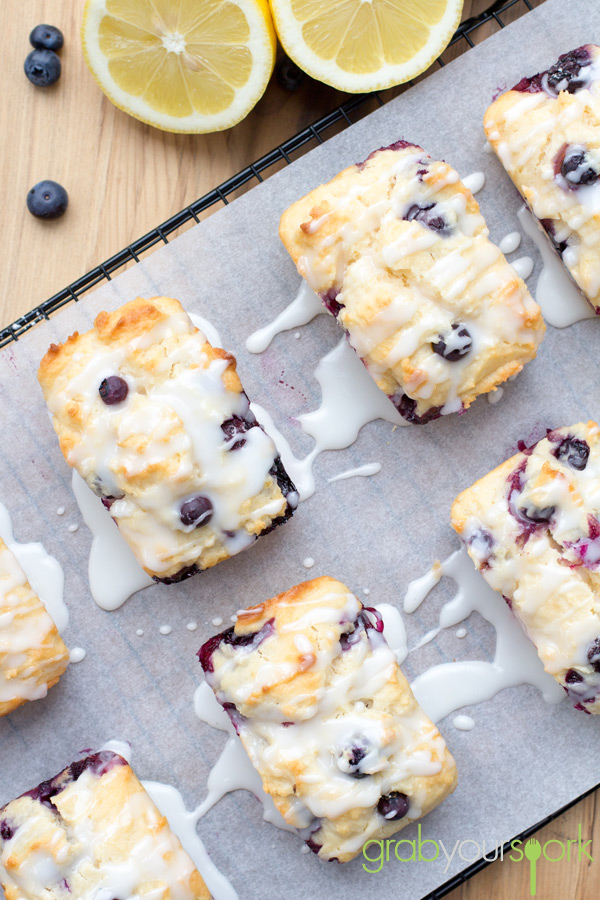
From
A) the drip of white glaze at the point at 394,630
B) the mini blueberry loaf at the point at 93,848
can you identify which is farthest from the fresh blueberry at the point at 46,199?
the mini blueberry loaf at the point at 93,848

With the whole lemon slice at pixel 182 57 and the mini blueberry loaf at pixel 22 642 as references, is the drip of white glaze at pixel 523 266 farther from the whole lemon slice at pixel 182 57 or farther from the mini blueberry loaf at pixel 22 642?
the mini blueberry loaf at pixel 22 642

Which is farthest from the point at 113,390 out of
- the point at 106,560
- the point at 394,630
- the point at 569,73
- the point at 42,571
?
the point at 569,73

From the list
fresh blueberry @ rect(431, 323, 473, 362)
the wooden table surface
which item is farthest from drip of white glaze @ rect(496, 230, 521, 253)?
Result: the wooden table surface

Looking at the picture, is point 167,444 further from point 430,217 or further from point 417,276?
point 430,217

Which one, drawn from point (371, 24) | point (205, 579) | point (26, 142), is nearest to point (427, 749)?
point (205, 579)

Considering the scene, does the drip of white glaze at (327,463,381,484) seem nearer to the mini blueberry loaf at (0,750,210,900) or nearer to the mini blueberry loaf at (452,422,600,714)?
the mini blueberry loaf at (452,422,600,714)

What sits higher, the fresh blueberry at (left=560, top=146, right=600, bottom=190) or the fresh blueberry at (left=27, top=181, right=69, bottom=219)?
the fresh blueberry at (left=27, top=181, right=69, bottom=219)
